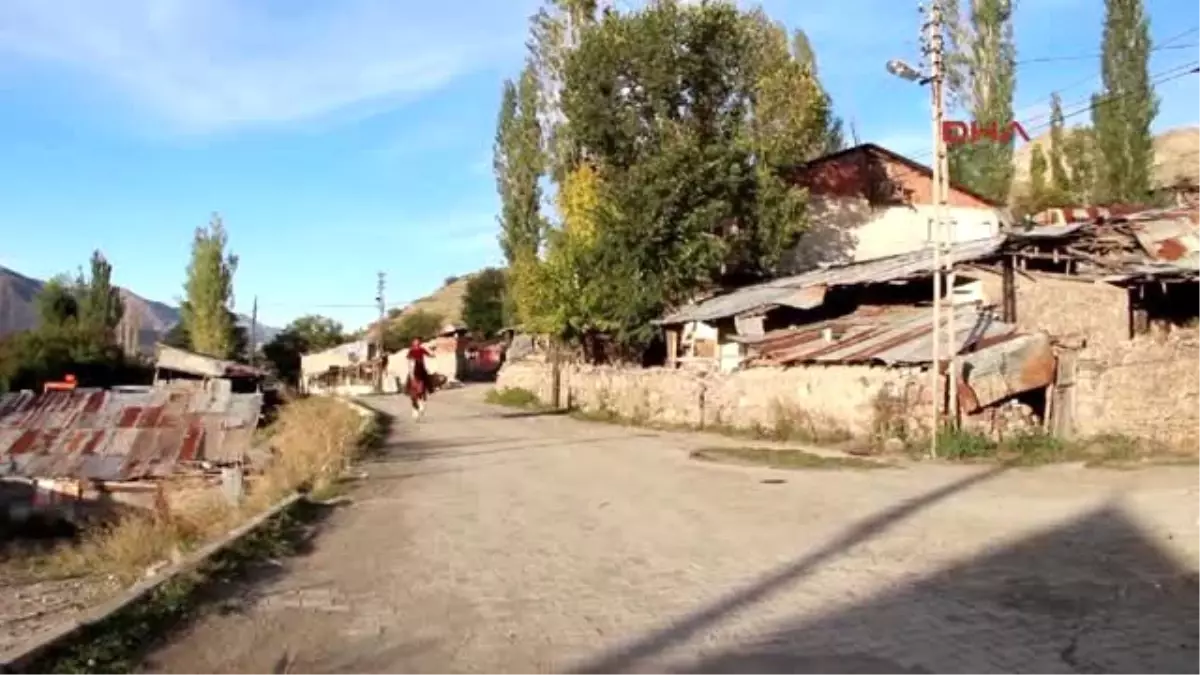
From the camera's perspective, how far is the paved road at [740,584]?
6293 millimetres

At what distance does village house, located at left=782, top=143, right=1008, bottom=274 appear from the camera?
42.8 m

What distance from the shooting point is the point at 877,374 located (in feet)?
70.6

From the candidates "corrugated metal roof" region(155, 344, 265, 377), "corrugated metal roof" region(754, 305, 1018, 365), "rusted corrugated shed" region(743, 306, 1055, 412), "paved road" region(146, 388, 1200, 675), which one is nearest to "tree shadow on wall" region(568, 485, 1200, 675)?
"paved road" region(146, 388, 1200, 675)

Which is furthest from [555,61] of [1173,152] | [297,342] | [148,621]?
[1173,152]

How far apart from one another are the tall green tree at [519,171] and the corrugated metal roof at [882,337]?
21.7 m

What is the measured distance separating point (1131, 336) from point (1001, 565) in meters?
15.6

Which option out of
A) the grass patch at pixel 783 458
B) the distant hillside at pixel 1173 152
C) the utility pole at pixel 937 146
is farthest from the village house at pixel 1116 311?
the distant hillside at pixel 1173 152

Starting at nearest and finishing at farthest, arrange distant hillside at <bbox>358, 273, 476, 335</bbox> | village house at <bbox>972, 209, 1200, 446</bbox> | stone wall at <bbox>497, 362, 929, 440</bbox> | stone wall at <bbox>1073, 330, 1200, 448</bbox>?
stone wall at <bbox>1073, 330, 1200, 448</bbox> → village house at <bbox>972, 209, 1200, 446</bbox> → stone wall at <bbox>497, 362, 929, 440</bbox> → distant hillside at <bbox>358, 273, 476, 335</bbox>

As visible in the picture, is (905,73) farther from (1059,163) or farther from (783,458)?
(1059,163)

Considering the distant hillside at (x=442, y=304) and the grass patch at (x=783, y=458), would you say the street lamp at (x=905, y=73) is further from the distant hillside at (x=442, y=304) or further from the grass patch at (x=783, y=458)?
the distant hillside at (x=442, y=304)

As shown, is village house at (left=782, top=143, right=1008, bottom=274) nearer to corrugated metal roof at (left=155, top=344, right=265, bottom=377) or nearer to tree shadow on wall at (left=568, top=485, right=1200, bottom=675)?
corrugated metal roof at (left=155, top=344, right=265, bottom=377)

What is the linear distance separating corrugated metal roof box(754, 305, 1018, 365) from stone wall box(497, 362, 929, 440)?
323 mm

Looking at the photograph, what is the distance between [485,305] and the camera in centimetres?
9094

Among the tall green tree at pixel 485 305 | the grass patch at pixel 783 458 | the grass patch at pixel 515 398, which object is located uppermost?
the tall green tree at pixel 485 305
